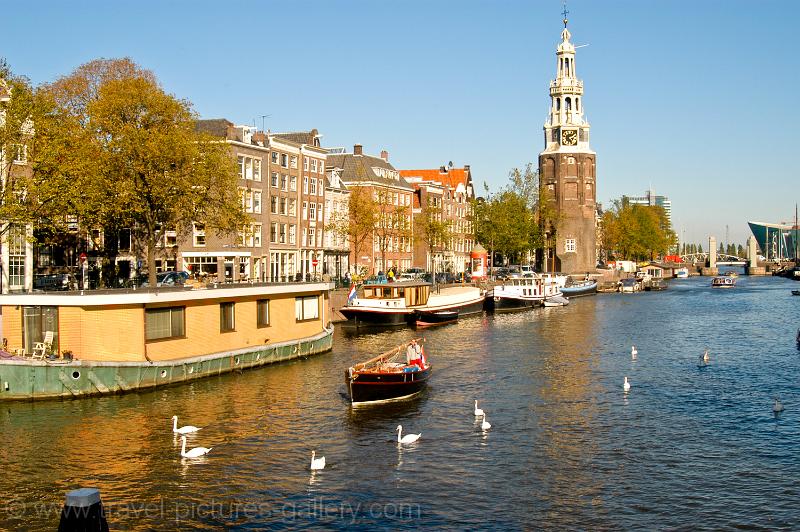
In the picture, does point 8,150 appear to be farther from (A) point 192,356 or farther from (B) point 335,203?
(B) point 335,203

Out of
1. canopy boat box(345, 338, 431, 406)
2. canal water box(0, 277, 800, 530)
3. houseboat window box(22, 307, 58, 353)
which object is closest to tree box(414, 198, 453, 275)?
canal water box(0, 277, 800, 530)

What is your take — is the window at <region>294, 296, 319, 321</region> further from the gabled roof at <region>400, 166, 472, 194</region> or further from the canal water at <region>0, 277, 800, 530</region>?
the gabled roof at <region>400, 166, 472, 194</region>

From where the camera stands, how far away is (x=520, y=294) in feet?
323

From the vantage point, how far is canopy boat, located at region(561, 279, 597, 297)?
125125mm

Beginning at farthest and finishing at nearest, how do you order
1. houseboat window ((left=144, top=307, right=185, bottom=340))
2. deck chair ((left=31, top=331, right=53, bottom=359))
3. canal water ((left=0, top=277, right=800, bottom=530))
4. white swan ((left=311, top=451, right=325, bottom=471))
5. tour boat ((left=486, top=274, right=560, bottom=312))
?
tour boat ((left=486, top=274, right=560, bottom=312)), houseboat window ((left=144, top=307, right=185, bottom=340)), deck chair ((left=31, top=331, right=53, bottom=359)), white swan ((left=311, top=451, right=325, bottom=471)), canal water ((left=0, top=277, right=800, bottom=530))

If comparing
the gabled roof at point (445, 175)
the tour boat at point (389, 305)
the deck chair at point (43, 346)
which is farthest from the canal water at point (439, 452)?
the gabled roof at point (445, 175)

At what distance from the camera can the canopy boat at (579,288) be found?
4926 inches

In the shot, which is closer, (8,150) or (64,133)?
(8,150)

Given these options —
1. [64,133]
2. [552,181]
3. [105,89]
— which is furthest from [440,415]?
[552,181]

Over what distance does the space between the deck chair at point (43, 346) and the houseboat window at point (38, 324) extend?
9.6 inches

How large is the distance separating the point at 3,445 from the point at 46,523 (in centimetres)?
808

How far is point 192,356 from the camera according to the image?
4084cm

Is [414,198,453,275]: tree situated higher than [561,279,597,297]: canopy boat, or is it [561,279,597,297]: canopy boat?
[414,198,453,275]: tree

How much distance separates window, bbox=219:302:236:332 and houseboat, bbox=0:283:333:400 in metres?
0.05
